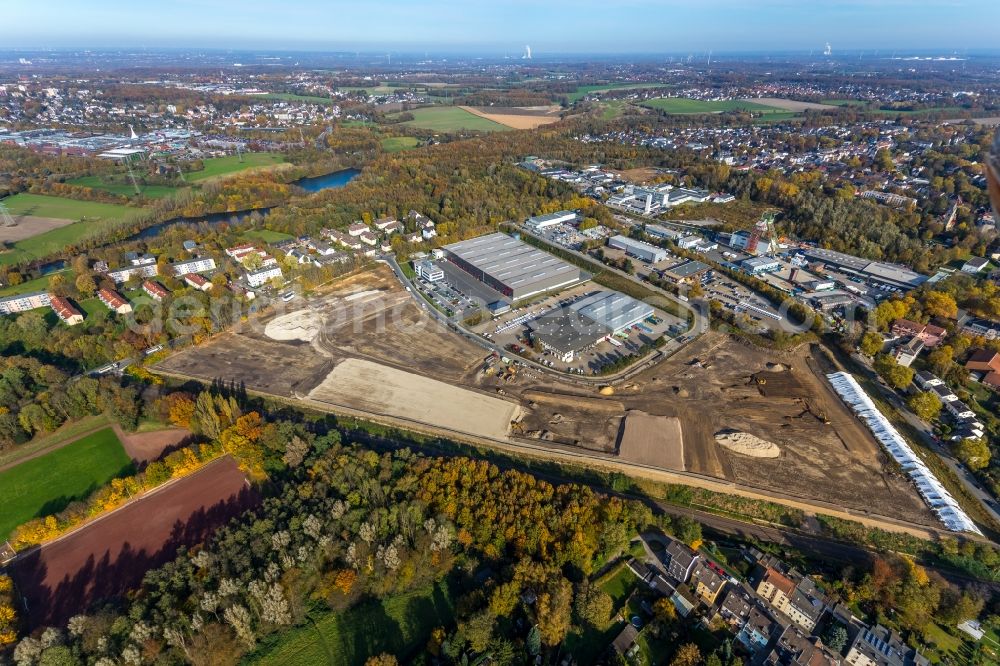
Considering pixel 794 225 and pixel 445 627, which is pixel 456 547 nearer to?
pixel 445 627

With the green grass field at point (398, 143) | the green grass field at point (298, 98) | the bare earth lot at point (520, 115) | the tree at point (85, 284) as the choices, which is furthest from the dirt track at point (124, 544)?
the green grass field at point (298, 98)

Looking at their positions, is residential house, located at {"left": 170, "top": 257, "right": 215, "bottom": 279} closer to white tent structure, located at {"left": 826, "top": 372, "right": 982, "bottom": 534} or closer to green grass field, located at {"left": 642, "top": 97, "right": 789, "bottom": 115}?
white tent structure, located at {"left": 826, "top": 372, "right": 982, "bottom": 534}

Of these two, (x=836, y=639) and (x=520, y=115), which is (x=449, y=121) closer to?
(x=520, y=115)

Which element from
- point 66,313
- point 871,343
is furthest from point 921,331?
point 66,313

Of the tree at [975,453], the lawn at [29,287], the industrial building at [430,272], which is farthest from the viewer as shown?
the industrial building at [430,272]

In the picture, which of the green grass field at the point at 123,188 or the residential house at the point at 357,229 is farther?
the green grass field at the point at 123,188

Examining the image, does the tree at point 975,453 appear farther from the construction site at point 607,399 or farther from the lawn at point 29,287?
the lawn at point 29,287
